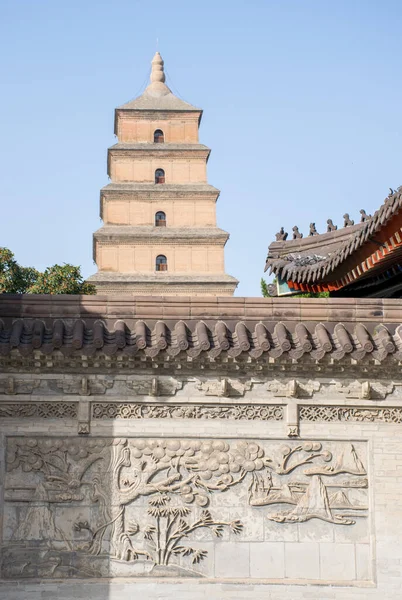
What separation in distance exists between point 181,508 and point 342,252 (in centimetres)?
385

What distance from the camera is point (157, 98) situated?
1752 inches

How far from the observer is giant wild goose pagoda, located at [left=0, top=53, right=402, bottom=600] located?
1056cm

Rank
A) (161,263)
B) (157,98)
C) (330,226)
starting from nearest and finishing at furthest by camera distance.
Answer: (330,226) < (161,263) < (157,98)

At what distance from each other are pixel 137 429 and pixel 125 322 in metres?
1.17

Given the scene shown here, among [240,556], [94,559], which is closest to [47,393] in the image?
[94,559]

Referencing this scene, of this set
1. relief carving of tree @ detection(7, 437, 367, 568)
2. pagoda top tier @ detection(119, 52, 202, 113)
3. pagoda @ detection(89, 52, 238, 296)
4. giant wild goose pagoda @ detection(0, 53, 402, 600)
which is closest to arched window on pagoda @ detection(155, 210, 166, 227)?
pagoda @ detection(89, 52, 238, 296)

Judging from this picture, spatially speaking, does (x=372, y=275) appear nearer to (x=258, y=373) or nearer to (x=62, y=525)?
(x=258, y=373)

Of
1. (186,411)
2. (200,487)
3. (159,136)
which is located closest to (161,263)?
(159,136)

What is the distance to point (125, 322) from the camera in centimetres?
1098

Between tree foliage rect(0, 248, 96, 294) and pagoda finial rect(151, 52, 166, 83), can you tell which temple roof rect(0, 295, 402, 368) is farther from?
pagoda finial rect(151, 52, 166, 83)

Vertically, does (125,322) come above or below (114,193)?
below

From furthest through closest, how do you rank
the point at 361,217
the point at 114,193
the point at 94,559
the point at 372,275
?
1. the point at 114,193
2. the point at 361,217
3. the point at 372,275
4. the point at 94,559

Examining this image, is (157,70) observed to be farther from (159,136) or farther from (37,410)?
(37,410)

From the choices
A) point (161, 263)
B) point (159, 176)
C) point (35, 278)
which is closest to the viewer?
point (35, 278)
